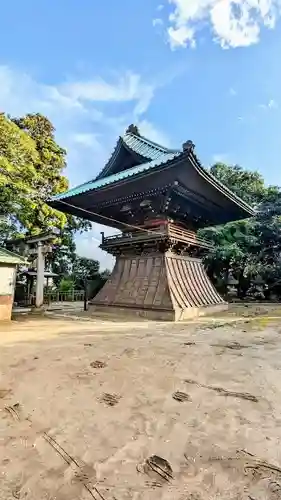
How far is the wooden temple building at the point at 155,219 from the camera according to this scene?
11.3m

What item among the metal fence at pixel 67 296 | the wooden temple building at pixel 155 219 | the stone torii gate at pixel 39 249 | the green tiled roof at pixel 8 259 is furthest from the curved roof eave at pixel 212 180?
the metal fence at pixel 67 296

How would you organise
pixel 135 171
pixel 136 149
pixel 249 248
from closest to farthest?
pixel 135 171 < pixel 136 149 < pixel 249 248

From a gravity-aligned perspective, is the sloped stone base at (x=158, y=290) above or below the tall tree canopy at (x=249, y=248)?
below

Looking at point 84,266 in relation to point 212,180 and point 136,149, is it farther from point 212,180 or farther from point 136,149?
point 212,180

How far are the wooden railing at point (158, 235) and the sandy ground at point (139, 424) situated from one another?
7.22m

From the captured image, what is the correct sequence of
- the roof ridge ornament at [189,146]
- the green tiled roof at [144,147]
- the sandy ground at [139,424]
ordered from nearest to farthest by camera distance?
the sandy ground at [139,424]
the roof ridge ornament at [189,146]
the green tiled roof at [144,147]

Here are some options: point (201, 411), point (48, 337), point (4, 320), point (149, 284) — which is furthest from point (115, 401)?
point (149, 284)

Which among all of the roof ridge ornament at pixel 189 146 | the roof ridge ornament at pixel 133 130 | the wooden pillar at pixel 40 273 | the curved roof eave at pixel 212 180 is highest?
the roof ridge ornament at pixel 133 130

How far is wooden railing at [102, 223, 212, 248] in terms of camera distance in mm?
12073

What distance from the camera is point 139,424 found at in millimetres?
2721

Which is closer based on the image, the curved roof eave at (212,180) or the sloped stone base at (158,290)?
the curved roof eave at (212,180)

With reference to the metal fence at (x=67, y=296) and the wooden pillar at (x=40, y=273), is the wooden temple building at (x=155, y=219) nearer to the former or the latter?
the wooden pillar at (x=40, y=273)

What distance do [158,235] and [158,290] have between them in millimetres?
2183

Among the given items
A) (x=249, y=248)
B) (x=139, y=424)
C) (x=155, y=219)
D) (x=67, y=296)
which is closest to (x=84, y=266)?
(x=67, y=296)
